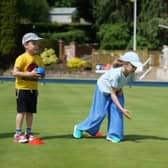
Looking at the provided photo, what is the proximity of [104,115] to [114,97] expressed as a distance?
0.37 m

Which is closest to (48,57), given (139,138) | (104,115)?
(139,138)

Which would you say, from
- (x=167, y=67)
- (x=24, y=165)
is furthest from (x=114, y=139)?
(x=167, y=67)

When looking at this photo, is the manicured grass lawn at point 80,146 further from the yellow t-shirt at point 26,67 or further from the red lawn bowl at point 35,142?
the yellow t-shirt at point 26,67

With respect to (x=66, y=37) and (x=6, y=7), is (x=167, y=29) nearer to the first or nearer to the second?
(x=66, y=37)

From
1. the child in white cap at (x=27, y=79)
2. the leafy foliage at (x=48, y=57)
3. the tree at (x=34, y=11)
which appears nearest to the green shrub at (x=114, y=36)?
the leafy foliage at (x=48, y=57)

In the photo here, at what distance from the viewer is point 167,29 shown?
42.2 meters

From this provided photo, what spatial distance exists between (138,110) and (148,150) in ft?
18.7

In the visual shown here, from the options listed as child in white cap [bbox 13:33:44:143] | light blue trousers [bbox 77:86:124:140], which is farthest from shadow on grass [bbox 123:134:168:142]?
child in white cap [bbox 13:33:44:143]

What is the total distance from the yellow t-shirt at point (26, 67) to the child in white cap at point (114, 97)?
98 cm

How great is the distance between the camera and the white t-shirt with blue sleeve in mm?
7746

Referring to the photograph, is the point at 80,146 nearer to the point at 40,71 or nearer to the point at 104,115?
the point at 104,115

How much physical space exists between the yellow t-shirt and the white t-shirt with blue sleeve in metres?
0.97

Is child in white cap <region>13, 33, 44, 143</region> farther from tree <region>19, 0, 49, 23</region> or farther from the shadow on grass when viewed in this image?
tree <region>19, 0, 49, 23</region>

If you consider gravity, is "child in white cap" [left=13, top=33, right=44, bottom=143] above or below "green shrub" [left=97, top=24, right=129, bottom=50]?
above
